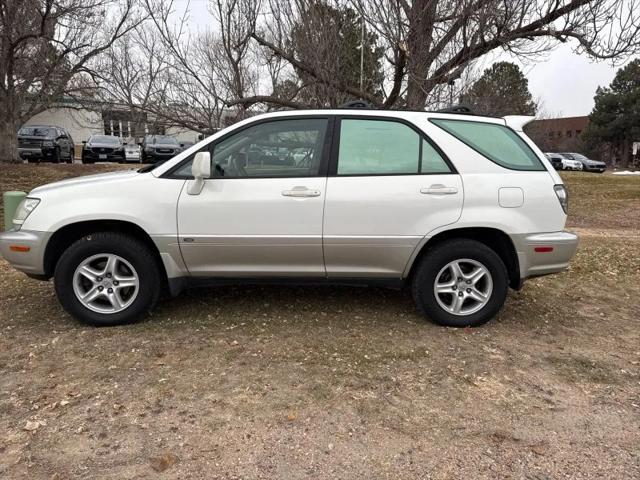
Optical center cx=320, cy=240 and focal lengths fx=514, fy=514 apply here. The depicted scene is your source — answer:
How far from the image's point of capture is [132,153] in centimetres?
2438

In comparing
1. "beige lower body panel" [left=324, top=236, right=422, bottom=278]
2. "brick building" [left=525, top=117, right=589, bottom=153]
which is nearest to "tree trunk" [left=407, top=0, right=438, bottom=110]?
"beige lower body panel" [left=324, top=236, right=422, bottom=278]

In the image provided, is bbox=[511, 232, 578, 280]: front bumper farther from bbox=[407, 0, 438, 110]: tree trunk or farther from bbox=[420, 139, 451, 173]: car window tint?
bbox=[407, 0, 438, 110]: tree trunk

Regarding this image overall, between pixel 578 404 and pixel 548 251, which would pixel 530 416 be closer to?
pixel 578 404

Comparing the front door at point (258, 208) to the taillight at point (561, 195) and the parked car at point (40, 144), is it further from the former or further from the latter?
the parked car at point (40, 144)

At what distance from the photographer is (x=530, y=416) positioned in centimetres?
292

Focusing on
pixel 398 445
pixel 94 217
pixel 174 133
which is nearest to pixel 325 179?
pixel 94 217

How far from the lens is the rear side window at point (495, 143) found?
13.4 ft

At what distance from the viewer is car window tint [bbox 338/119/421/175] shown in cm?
402

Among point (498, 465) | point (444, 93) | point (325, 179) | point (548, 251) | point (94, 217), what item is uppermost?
point (444, 93)

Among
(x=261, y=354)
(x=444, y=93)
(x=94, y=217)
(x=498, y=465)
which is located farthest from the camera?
(x=444, y=93)

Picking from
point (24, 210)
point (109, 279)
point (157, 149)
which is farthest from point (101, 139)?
point (109, 279)

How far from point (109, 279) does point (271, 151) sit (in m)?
1.63

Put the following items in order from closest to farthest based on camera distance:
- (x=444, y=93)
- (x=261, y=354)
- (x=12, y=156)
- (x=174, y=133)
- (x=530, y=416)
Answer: (x=530, y=416) < (x=261, y=354) < (x=444, y=93) < (x=174, y=133) < (x=12, y=156)

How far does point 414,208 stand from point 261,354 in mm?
1584
